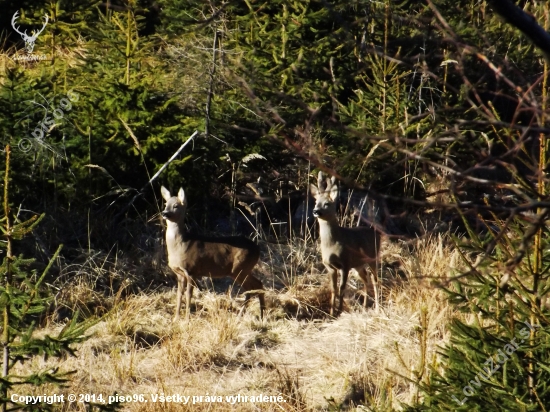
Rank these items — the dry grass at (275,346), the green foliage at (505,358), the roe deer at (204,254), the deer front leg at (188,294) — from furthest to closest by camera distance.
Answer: the roe deer at (204,254), the deer front leg at (188,294), the dry grass at (275,346), the green foliage at (505,358)

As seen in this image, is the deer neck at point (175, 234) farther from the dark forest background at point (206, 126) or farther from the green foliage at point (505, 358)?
the green foliage at point (505, 358)

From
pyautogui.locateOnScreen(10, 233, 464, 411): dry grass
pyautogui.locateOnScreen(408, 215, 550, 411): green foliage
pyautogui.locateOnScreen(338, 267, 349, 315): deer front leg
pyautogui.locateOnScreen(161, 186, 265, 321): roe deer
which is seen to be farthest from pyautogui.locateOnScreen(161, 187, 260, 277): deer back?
pyautogui.locateOnScreen(408, 215, 550, 411): green foliage

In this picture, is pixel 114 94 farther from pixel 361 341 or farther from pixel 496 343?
pixel 496 343

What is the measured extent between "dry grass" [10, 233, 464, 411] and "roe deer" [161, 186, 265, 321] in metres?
0.29

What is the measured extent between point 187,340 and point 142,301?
3.16 ft

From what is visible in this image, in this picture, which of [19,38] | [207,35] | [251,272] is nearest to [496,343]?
[251,272]

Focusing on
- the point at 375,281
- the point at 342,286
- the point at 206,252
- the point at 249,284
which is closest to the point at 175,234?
the point at 206,252

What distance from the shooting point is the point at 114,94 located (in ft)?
30.4

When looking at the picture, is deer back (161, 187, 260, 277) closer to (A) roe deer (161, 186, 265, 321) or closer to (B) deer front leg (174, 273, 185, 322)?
(A) roe deer (161, 186, 265, 321)

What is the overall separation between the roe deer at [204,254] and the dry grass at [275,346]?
11.5 inches

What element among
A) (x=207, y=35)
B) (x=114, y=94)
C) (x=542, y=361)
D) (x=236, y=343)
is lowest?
(x=236, y=343)

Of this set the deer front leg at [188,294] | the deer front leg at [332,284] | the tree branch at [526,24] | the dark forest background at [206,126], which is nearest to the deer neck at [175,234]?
the deer front leg at [188,294]

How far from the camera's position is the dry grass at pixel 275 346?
666cm

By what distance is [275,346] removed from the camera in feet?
25.3
